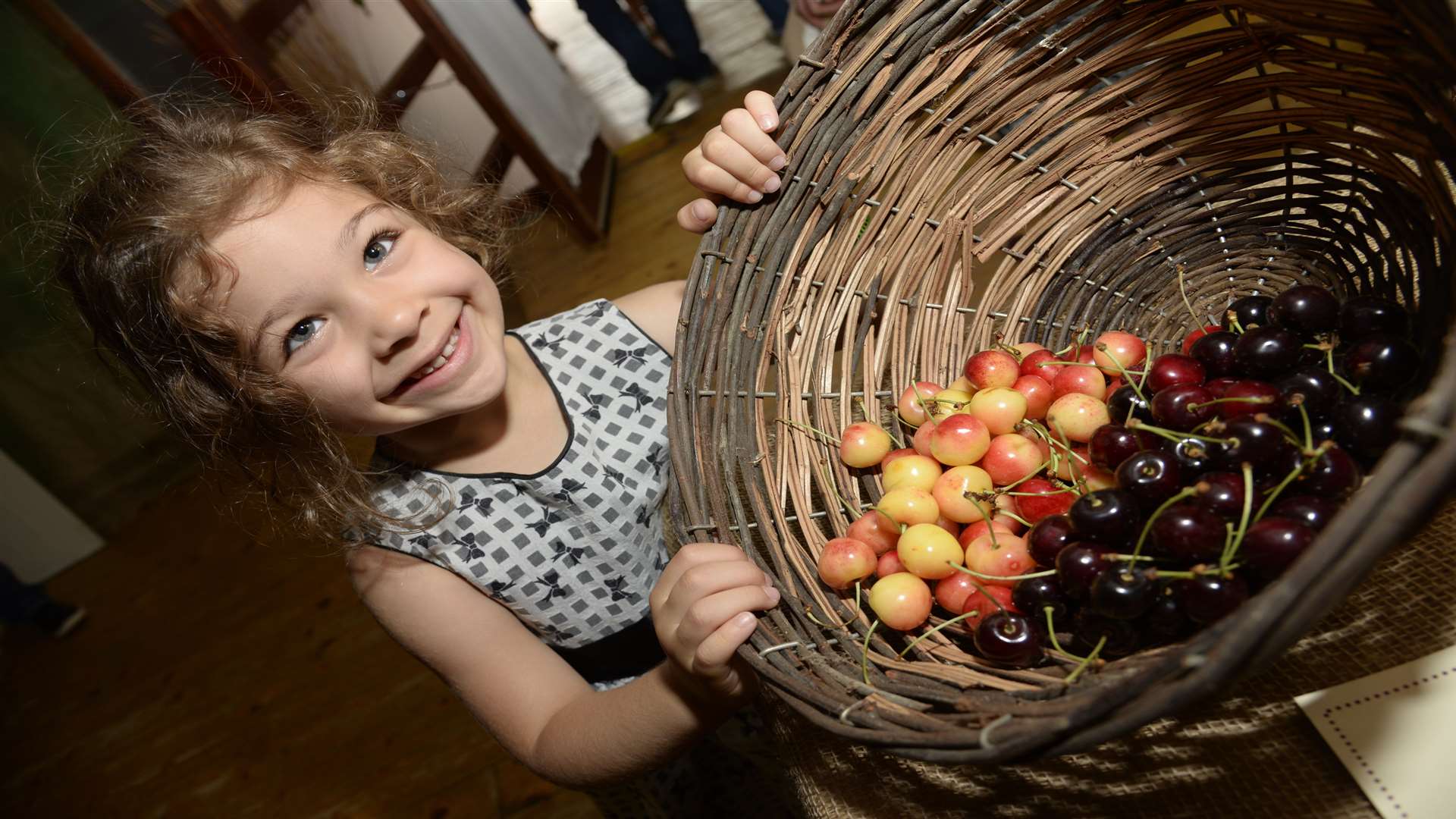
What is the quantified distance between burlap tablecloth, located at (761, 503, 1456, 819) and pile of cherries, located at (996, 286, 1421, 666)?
0.22ft

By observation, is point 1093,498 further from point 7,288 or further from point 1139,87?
point 7,288

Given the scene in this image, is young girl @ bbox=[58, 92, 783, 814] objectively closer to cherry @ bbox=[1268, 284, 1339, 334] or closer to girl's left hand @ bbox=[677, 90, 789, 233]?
girl's left hand @ bbox=[677, 90, 789, 233]

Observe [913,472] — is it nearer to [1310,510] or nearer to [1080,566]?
[1080,566]

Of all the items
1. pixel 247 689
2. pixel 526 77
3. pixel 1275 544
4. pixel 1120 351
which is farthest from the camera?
pixel 526 77

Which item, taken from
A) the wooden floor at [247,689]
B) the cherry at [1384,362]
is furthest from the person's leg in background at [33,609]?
the cherry at [1384,362]

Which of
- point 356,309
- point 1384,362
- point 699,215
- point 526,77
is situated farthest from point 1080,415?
point 526,77

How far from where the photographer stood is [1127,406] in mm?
782

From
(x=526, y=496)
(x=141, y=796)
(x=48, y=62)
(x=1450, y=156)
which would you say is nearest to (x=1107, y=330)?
(x=1450, y=156)

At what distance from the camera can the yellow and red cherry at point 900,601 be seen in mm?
703

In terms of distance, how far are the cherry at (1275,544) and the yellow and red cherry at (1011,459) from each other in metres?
0.25

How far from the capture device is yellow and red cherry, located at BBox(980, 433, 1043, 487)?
0.80 metres

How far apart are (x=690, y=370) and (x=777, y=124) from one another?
10.7 inches

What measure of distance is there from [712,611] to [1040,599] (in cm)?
27

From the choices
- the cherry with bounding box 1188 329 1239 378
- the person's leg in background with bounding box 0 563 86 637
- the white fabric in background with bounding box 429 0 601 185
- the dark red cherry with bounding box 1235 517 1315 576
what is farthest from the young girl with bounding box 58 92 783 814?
the person's leg in background with bounding box 0 563 86 637
